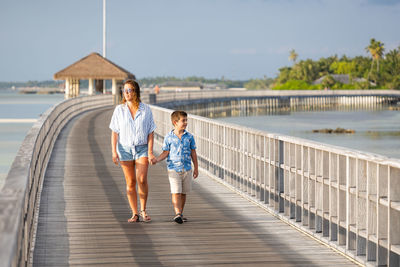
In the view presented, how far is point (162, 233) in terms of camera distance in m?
8.41

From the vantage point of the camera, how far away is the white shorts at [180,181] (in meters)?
9.02

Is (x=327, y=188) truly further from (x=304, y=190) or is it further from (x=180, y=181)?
(x=180, y=181)

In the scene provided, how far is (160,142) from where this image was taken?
2289 cm

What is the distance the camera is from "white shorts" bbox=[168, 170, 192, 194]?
9023mm

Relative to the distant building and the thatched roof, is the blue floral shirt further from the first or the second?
the distant building

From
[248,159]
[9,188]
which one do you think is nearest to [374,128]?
[248,159]

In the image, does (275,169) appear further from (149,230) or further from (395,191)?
(395,191)

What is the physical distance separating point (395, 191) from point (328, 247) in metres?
1.67

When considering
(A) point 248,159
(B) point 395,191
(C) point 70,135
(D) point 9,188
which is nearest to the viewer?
(D) point 9,188

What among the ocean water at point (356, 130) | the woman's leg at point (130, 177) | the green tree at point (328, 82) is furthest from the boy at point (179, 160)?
the green tree at point (328, 82)

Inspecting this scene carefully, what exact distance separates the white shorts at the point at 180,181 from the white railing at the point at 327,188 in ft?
4.05

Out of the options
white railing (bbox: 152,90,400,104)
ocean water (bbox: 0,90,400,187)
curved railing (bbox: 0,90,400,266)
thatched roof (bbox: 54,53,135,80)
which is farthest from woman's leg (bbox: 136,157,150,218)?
thatched roof (bbox: 54,53,135,80)

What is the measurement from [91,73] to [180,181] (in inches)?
2414

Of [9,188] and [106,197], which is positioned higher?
[9,188]
